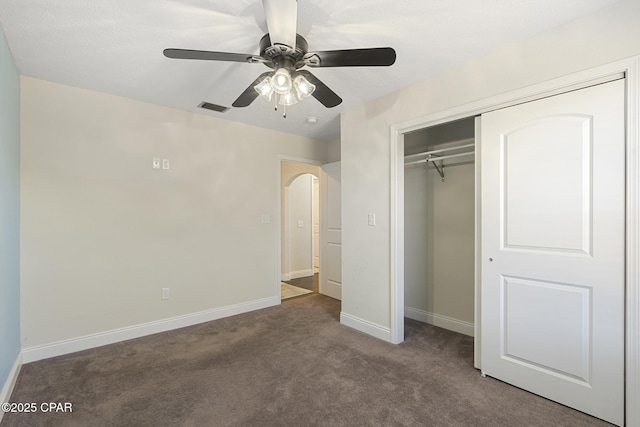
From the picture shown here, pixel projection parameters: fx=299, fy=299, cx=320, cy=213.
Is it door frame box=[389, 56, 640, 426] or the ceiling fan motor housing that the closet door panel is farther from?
the ceiling fan motor housing

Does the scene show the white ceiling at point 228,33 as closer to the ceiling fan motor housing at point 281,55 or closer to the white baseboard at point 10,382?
the ceiling fan motor housing at point 281,55

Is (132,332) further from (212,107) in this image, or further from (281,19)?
(281,19)

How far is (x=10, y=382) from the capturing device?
2.07m

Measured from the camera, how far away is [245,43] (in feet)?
6.68

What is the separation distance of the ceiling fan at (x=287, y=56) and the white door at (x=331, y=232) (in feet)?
8.51

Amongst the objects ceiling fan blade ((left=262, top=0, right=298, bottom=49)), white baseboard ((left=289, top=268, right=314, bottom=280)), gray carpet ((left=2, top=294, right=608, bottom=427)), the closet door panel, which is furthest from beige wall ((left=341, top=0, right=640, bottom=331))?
white baseboard ((left=289, top=268, right=314, bottom=280))

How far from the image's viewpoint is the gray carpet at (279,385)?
1.81 meters

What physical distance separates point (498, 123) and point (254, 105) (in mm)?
2321

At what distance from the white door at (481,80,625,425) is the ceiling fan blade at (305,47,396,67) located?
1163 mm

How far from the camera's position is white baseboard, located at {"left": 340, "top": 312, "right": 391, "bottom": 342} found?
2.92 metres

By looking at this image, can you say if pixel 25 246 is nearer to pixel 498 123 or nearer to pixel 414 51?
pixel 414 51

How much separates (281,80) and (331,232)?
10.1ft

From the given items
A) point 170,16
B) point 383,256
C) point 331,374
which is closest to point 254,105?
point 170,16

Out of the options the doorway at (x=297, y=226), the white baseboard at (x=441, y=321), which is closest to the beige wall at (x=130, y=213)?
the doorway at (x=297, y=226)
